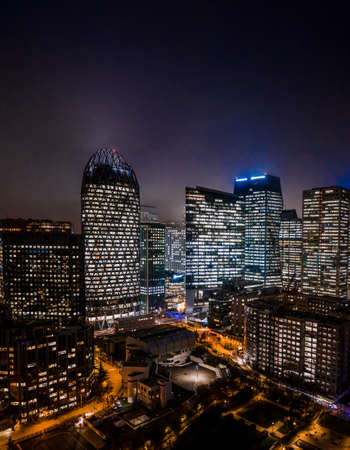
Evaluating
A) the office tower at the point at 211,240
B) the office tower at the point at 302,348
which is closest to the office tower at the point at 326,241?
the office tower at the point at 211,240

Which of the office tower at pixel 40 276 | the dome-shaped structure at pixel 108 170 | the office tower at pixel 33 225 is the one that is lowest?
the office tower at pixel 40 276

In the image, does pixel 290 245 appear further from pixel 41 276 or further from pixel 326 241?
pixel 41 276

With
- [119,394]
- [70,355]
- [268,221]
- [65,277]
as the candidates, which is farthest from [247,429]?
[268,221]

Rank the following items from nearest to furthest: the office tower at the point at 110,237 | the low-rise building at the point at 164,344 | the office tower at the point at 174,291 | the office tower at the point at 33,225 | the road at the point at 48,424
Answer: the road at the point at 48,424
the low-rise building at the point at 164,344
the office tower at the point at 110,237
the office tower at the point at 33,225
the office tower at the point at 174,291

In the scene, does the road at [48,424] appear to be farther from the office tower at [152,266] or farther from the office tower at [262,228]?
the office tower at [262,228]

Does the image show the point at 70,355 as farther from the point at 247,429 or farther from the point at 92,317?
the point at 92,317

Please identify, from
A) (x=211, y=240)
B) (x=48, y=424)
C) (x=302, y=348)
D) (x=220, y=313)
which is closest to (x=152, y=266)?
(x=211, y=240)
